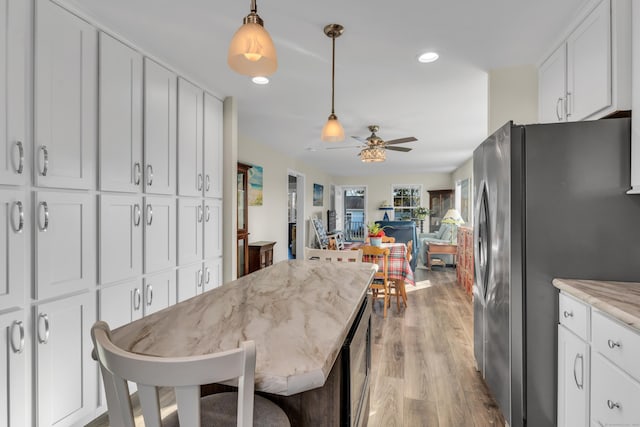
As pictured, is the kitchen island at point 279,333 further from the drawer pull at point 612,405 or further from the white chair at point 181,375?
the drawer pull at point 612,405

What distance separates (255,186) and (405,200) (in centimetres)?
615

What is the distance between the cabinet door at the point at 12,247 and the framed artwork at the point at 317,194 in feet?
22.3

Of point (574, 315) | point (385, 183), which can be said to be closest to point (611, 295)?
point (574, 315)

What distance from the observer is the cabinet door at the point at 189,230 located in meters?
2.57

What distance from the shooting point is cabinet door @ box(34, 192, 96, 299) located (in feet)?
5.20

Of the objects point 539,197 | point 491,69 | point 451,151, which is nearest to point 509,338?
point 539,197

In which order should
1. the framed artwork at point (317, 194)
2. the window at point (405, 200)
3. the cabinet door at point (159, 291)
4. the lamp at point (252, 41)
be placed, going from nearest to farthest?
1. the lamp at point (252, 41)
2. the cabinet door at point (159, 291)
3. the framed artwork at point (317, 194)
4. the window at point (405, 200)

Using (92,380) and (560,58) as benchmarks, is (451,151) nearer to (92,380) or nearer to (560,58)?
(560,58)

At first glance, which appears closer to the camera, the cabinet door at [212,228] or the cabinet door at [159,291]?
the cabinet door at [159,291]

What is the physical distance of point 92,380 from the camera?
1.87 meters

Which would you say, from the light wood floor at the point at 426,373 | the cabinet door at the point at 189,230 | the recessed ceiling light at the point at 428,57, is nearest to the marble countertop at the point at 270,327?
the light wood floor at the point at 426,373

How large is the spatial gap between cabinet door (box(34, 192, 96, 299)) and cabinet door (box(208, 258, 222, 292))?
42.4 inches

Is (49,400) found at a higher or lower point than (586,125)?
lower

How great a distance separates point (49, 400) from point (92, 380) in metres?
0.24
